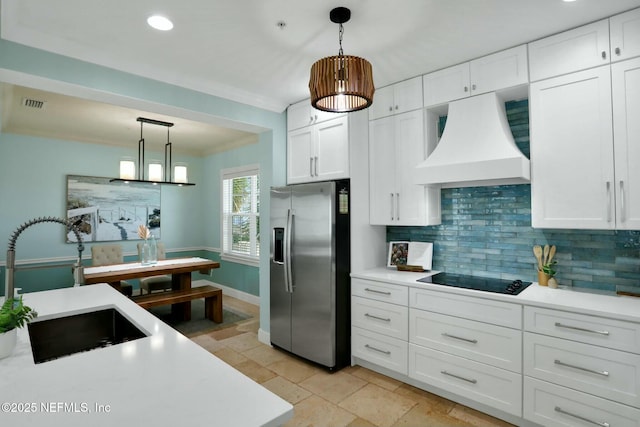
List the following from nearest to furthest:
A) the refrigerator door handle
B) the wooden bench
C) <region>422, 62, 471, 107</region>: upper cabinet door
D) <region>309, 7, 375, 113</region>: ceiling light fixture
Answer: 1. <region>309, 7, 375, 113</region>: ceiling light fixture
2. <region>422, 62, 471, 107</region>: upper cabinet door
3. the refrigerator door handle
4. the wooden bench

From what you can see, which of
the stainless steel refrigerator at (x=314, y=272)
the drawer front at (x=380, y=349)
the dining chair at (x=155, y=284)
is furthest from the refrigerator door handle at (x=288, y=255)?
the dining chair at (x=155, y=284)

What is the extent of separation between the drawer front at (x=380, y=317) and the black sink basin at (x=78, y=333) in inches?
74.1

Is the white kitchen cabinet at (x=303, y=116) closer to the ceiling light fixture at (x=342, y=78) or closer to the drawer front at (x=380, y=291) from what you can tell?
the ceiling light fixture at (x=342, y=78)

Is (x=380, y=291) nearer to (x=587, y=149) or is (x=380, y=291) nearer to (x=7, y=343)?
(x=587, y=149)

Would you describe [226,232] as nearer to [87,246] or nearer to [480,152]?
[87,246]

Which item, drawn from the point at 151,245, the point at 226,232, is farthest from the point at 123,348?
the point at 226,232

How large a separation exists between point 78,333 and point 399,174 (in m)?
2.55

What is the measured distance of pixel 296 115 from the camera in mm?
3619

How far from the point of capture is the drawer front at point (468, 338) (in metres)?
2.21

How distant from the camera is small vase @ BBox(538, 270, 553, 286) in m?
2.45

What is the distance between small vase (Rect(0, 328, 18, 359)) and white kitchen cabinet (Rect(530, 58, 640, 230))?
9.36 feet

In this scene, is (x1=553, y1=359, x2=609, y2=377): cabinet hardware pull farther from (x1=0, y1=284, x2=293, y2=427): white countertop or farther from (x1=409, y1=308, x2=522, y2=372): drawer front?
(x1=0, y1=284, x2=293, y2=427): white countertop

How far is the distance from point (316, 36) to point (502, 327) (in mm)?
2297

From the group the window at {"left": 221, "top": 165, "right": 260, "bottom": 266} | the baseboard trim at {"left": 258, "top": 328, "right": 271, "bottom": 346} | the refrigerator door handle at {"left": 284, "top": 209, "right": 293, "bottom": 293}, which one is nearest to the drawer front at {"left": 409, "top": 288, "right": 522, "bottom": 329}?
the refrigerator door handle at {"left": 284, "top": 209, "right": 293, "bottom": 293}
